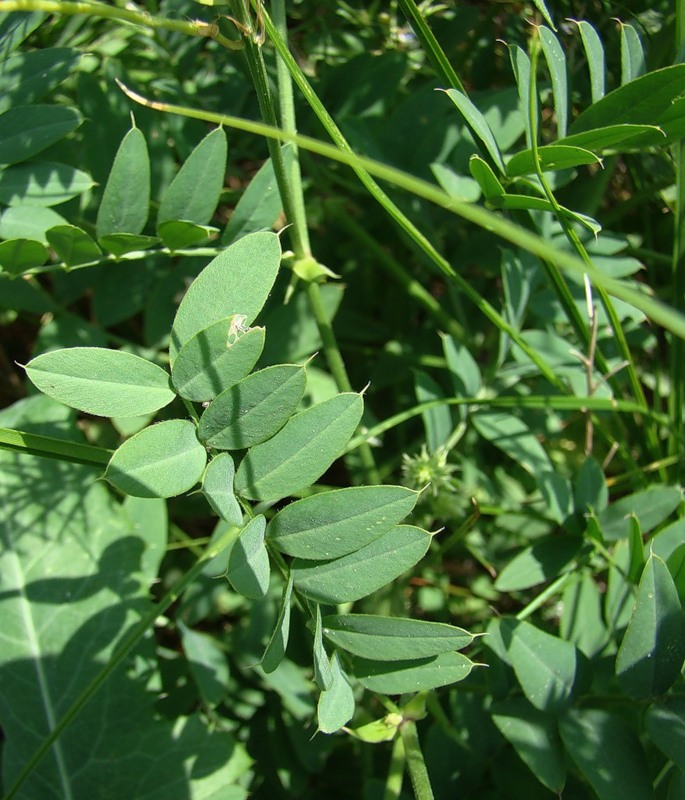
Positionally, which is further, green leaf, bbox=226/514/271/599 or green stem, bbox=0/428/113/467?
green stem, bbox=0/428/113/467

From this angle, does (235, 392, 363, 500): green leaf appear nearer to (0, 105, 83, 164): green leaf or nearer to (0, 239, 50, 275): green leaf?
(0, 239, 50, 275): green leaf

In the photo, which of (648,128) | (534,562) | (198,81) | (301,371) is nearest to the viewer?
(301,371)

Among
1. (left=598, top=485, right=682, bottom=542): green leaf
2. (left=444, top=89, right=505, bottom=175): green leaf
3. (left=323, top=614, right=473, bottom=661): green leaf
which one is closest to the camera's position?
(left=323, top=614, right=473, bottom=661): green leaf

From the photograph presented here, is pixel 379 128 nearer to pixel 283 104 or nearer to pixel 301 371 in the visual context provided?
pixel 283 104

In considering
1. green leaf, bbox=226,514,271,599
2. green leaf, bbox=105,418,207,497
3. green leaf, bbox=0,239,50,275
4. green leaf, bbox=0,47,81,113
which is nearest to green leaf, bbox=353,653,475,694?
green leaf, bbox=226,514,271,599

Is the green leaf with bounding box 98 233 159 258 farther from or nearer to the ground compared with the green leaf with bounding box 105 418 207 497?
farther from the ground

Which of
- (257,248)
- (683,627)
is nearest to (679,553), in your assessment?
(683,627)

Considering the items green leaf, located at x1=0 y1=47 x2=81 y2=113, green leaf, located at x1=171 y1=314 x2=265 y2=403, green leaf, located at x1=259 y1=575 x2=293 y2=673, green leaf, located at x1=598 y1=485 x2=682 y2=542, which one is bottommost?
green leaf, located at x1=598 y1=485 x2=682 y2=542
